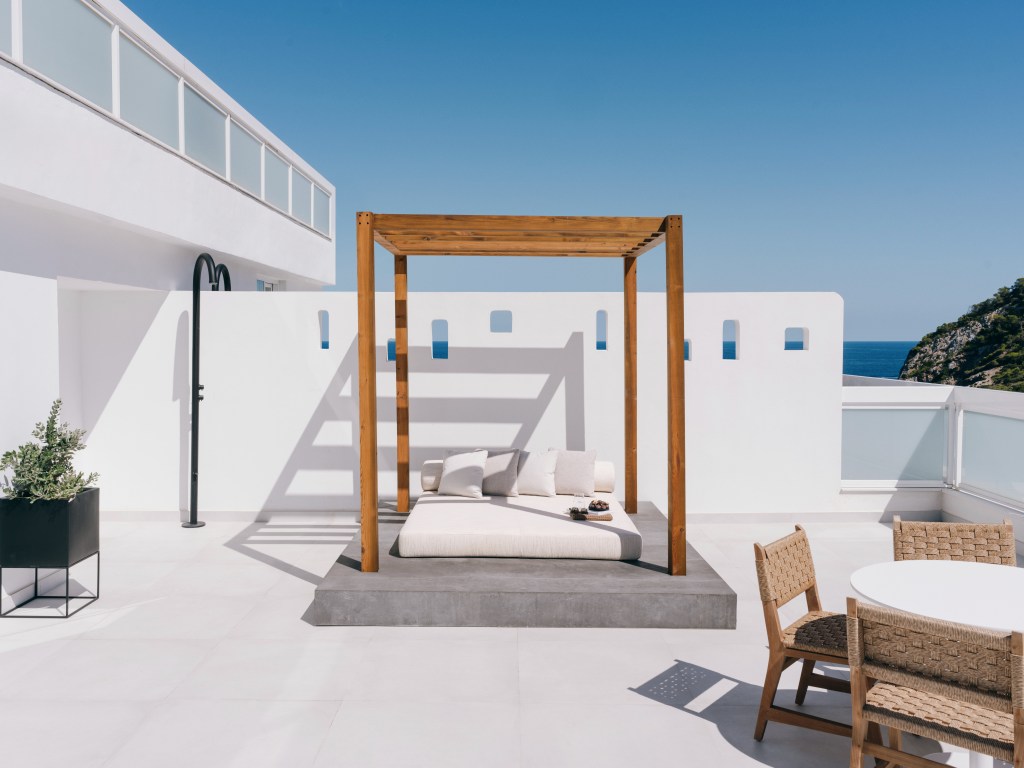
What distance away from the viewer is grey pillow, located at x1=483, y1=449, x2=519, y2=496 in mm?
6902

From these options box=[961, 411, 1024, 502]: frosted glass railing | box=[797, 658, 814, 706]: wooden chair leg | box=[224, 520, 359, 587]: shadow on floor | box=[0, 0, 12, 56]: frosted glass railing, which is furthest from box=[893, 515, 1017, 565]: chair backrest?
box=[0, 0, 12, 56]: frosted glass railing

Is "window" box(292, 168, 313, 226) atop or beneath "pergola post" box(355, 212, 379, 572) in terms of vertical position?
atop

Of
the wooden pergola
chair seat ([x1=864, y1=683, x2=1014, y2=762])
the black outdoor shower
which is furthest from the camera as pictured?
the black outdoor shower

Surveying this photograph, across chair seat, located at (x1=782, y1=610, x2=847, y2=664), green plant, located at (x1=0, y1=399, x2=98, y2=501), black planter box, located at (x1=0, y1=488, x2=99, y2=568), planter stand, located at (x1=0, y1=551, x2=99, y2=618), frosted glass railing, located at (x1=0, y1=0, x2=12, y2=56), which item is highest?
frosted glass railing, located at (x1=0, y1=0, x2=12, y2=56)

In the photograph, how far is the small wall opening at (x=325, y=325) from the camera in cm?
809

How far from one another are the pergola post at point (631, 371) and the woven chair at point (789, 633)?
128 inches

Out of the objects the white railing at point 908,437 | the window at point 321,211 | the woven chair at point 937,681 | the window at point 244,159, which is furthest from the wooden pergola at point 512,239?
the window at point 321,211

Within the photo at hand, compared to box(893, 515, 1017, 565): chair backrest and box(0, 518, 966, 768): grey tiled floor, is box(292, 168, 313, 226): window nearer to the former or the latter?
box(0, 518, 966, 768): grey tiled floor

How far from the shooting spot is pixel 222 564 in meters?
6.65

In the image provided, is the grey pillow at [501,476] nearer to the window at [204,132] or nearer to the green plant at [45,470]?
the green plant at [45,470]

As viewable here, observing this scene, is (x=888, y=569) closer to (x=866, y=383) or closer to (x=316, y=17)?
(x=866, y=383)

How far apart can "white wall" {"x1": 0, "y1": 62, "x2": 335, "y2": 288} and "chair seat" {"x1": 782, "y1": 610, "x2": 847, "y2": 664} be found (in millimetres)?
5308

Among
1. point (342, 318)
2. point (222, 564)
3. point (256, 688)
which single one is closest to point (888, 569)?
point (256, 688)

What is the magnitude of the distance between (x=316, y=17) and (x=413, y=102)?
745cm
